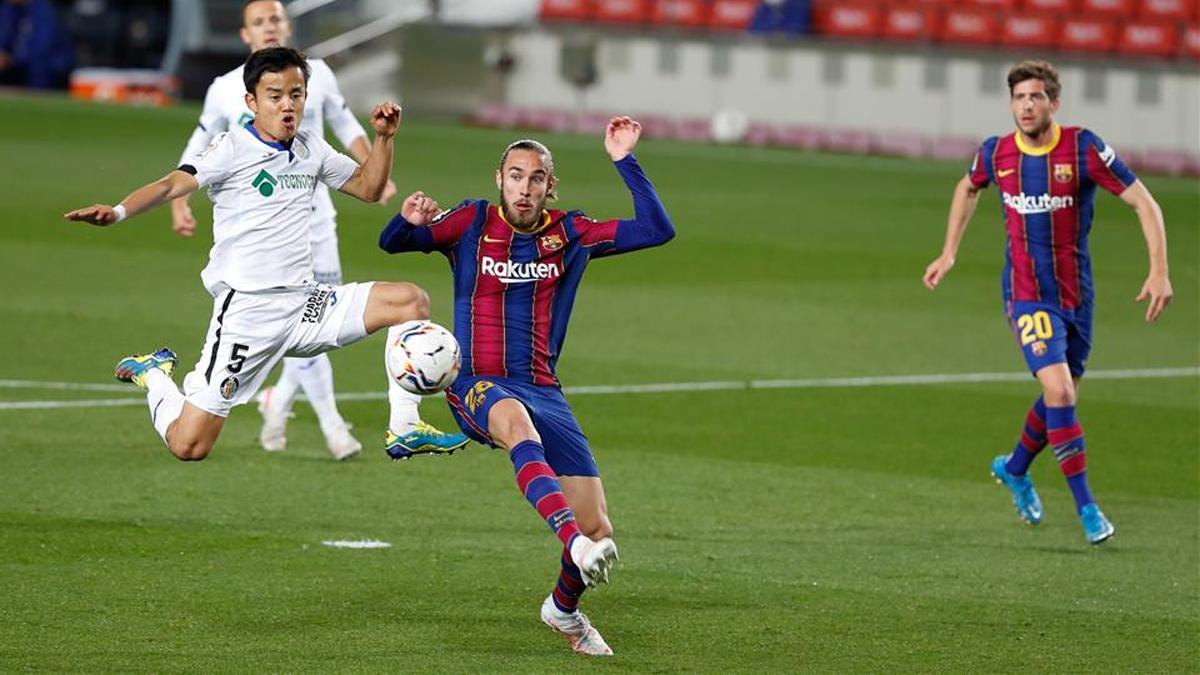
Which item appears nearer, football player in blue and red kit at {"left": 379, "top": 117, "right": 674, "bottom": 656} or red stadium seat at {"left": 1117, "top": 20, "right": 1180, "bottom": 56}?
football player in blue and red kit at {"left": 379, "top": 117, "right": 674, "bottom": 656}

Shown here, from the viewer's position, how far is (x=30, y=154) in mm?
26062

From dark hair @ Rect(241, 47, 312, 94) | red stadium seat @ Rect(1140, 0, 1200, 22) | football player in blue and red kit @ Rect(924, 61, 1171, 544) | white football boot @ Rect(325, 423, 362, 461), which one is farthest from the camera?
red stadium seat @ Rect(1140, 0, 1200, 22)

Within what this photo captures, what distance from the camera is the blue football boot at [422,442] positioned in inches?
316

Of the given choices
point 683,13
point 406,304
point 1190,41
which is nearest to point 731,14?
point 683,13

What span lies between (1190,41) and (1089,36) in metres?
1.64

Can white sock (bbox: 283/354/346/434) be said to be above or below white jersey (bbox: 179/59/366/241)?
below

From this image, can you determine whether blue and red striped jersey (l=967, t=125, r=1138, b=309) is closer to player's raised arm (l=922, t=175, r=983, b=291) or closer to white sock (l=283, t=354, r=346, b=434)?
player's raised arm (l=922, t=175, r=983, b=291)

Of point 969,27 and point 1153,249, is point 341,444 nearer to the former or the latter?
point 1153,249

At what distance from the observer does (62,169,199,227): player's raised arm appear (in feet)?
26.6

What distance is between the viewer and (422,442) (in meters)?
8.10

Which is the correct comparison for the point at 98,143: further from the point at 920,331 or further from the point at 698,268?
the point at 920,331

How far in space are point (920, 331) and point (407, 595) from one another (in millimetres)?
9059

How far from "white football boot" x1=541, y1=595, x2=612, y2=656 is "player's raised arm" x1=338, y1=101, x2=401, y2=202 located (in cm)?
205

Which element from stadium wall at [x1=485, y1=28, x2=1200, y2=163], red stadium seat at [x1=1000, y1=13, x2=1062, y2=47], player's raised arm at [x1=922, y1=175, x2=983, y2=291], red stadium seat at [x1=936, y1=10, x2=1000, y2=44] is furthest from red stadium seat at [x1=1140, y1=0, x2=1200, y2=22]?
player's raised arm at [x1=922, y1=175, x2=983, y2=291]
